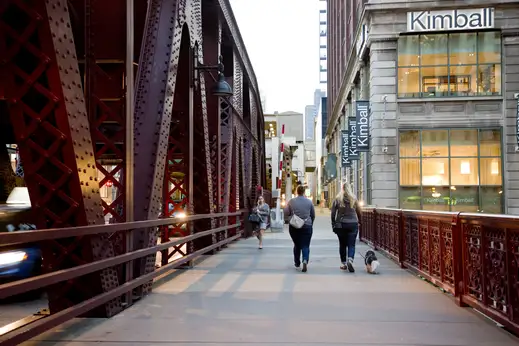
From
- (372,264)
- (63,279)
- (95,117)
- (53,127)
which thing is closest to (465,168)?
(372,264)

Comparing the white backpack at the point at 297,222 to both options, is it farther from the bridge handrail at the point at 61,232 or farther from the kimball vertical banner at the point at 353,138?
the kimball vertical banner at the point at 353,138

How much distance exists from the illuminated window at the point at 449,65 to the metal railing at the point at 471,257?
18626 mm

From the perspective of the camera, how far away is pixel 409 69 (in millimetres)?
27875

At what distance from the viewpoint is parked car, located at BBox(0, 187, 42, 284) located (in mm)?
7293

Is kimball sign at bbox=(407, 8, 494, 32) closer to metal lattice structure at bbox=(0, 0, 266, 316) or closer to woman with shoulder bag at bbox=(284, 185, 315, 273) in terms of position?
metal lattice structure at bbox=(0, 0, 266, 316)

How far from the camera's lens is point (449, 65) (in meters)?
27.6

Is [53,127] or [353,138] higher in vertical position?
[353,138]

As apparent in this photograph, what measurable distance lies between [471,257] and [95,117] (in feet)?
18.1

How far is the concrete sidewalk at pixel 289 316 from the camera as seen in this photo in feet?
17.1

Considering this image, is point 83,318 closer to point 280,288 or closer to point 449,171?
point 280,288

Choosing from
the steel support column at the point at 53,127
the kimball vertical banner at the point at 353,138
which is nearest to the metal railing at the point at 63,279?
the steel support column at the point at 53,127

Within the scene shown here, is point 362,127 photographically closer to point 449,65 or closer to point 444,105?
point 444,105

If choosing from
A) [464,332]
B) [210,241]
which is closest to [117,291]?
[464,332]

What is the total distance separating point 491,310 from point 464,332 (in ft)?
1.77
